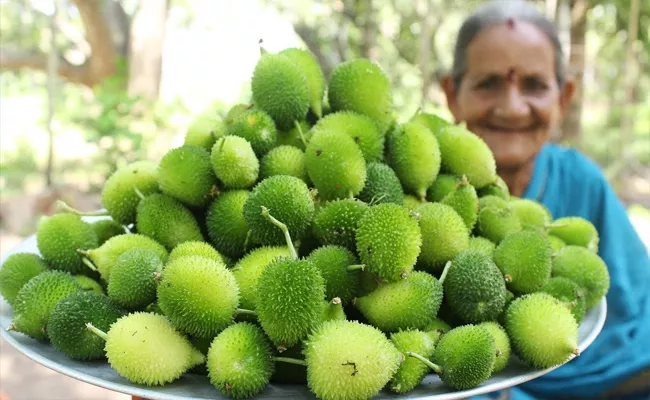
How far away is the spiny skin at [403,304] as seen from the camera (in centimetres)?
123

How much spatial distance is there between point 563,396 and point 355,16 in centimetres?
462

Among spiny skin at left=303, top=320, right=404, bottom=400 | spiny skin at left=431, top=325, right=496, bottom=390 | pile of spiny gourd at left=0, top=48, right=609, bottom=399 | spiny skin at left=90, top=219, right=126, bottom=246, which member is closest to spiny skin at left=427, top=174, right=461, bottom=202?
pile of spiny gourd at left=0, top=48, right=609, bottom=399

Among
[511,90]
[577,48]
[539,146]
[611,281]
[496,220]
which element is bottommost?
[611,281]

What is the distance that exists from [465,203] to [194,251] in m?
0.65

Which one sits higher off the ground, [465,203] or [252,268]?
[465,203]

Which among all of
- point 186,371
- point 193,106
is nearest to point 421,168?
point 186,371

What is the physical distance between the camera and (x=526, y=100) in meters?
2.48

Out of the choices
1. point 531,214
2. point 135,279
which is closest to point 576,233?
point 531,214

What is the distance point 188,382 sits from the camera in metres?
1.19

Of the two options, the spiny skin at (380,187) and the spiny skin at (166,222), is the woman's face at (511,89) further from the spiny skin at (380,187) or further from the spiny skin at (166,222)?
the spiny skin at (166,222)

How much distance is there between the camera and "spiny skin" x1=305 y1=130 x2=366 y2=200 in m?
1.39

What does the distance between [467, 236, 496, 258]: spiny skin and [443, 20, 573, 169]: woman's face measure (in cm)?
113

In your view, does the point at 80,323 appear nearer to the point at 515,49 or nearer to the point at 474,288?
the point at 474,288

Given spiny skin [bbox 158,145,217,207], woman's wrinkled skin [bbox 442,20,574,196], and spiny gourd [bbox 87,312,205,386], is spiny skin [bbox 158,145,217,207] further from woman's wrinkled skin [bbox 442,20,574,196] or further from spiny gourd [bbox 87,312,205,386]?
woman's wrinkled skin [bbox 442,20,574,196]
